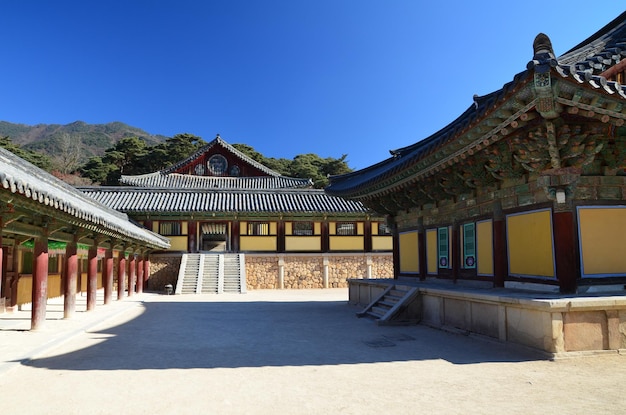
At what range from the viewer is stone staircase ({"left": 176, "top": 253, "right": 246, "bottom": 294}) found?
76.9 ft

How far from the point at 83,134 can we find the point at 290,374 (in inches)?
4510

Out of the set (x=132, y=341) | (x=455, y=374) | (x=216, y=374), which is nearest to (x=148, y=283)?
(x=132, y=341)

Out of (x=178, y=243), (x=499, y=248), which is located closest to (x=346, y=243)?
(x=178, y=243)

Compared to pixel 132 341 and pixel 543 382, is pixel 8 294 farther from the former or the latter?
pixel 543 382

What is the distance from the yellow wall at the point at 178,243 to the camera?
2728cm

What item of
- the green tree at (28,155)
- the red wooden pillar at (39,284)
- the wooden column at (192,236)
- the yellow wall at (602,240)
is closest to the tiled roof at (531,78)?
the yellow wall at (602,240)

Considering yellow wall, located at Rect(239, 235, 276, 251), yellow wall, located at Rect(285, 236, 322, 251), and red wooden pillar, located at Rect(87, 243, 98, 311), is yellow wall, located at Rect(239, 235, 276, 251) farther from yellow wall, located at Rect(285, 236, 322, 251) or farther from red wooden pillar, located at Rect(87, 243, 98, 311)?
red wooden pillar, located at Rect(87, 243, 98, 311)

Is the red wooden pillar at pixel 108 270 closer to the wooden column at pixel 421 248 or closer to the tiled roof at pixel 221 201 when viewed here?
the wooden column at pixel 421 248

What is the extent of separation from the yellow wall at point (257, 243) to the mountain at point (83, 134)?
70308mm

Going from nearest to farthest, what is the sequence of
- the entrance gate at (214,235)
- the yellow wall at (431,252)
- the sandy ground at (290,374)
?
the sandy ground at (290,374) → the yellow wall at (431,252) → the entrance gate at (214,235)

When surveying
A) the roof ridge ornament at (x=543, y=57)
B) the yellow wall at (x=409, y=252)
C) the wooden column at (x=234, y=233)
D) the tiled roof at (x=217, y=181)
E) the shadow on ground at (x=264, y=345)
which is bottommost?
the shadow on ground at (x=264, y=345)

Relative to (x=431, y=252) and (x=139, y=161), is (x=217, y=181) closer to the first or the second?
(x=139, y=161)

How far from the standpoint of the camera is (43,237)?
33.7 feet

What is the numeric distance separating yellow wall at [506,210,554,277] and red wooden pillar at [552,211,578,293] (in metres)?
0.26
